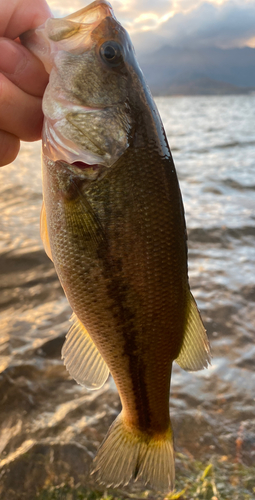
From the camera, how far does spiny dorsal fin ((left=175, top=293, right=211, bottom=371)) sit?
188cm

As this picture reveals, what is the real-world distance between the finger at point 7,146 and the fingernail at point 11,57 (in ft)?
0.99

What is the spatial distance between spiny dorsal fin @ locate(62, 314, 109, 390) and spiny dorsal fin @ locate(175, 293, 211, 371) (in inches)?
16.7

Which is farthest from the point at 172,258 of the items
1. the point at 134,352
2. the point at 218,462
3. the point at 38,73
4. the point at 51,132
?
the point at 218,462

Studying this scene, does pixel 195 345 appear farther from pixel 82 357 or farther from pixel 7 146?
pixel 7 146

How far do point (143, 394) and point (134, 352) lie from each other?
31cm

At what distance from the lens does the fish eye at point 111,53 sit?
1.70m

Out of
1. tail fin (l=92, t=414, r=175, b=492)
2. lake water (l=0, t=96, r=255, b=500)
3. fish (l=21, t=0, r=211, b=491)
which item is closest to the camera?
fish (l=21, t=0, r=211, b=491)

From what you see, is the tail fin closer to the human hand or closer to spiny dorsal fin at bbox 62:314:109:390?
spiny dorsal fin at bbox 62:314:109:390

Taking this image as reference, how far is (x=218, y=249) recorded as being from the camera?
653 centimetres

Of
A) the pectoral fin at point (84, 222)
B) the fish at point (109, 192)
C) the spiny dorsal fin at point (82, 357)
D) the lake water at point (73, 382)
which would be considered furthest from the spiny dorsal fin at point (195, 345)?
the lake water at point (73, 382)

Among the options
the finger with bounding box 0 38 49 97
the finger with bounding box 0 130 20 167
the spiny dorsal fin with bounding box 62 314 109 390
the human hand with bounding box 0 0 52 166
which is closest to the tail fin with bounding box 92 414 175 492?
the spiny dorsal fin with bounding box 62 314 109 390

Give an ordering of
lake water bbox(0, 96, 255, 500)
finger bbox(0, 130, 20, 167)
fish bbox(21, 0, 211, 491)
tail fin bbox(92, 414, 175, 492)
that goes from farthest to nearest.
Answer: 1. lake water bbox(0, 96, 255, 500)
2. tail fin bbox(92, 414, 175, 492)
3. finger bbox(0, 130, 20, 167)
4. fish bbox(21, 0, 211, 491)

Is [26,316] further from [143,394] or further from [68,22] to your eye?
[68,22]

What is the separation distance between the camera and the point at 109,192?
1.60 metres
